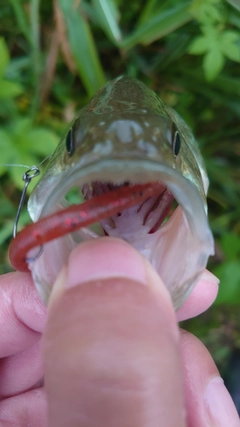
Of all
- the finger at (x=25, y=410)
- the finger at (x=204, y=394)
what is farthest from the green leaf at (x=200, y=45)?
the finger at (x=25, y=410)

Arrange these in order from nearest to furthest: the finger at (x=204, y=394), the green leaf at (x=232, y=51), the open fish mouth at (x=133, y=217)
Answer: the open fish mouth at (x=133, y=217) → the finger at (x=204, y=394) → the green leaf at (x=232, y=51)

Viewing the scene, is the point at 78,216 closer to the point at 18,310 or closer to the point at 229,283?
the point at 18,310

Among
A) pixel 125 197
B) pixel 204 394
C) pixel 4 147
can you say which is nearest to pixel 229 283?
pixel 204 394

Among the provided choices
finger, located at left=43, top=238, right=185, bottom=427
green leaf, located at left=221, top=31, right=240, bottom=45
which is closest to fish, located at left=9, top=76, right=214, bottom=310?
finger, located at left=43, top=238, right=185, bottom=427

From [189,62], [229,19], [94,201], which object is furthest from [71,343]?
[189,62]

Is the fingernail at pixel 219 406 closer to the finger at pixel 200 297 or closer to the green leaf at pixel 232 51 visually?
the finger at pixel 200 297

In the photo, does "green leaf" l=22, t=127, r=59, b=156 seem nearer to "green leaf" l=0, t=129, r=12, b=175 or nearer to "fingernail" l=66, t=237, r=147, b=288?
"green leaf" l=0, t=129, r=12, b=175
